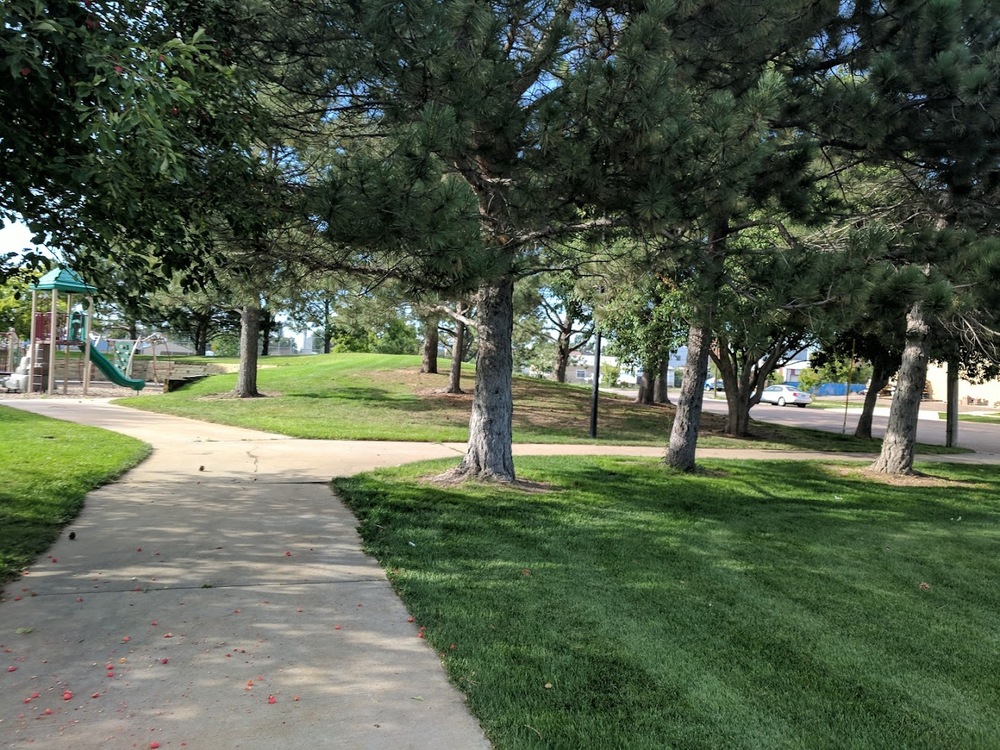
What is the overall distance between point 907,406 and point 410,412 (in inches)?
432

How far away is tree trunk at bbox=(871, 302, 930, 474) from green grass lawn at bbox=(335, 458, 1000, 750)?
10.1ft

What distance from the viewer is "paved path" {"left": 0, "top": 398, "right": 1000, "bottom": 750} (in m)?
A: 2.96

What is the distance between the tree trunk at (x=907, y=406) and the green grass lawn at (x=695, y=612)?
Result: 3089 mm

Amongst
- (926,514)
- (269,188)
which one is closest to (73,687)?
(269,188)

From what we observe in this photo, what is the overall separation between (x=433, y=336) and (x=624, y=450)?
40.0 ft

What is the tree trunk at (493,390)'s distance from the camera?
882cm

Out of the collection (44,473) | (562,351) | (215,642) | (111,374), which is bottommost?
(215,642)

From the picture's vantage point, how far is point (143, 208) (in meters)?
4.91

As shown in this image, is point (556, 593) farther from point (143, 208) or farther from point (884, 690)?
point (143, 208)

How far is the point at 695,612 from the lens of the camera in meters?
4.65

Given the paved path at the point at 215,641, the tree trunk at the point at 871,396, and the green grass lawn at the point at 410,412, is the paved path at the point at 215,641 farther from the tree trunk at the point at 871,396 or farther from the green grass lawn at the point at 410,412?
the tree trunk at the point at 871,396

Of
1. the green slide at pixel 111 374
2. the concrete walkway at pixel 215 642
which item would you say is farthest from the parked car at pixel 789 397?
the concrete walkway at pixel 215 642

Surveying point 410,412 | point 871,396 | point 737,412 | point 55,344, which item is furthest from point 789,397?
point 55,344

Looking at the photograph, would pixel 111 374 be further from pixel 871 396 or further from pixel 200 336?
pixel 200 336
